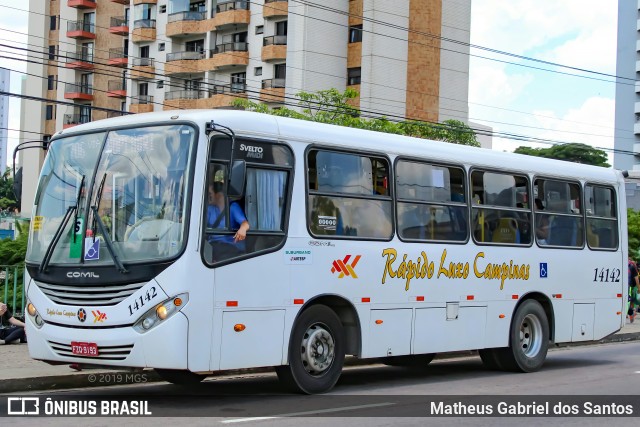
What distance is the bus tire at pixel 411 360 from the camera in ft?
50.4

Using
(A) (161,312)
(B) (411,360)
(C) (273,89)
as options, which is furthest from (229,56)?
(A) (161,312)

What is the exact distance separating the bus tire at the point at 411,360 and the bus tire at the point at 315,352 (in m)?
3.24

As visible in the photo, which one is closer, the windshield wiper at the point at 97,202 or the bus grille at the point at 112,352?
the bus grille at the point at 112,352

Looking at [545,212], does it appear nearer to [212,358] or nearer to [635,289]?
[212,358]

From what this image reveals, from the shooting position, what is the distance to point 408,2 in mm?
58656

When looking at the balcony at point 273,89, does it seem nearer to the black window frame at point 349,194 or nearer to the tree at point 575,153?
the black window frame at point 349,194

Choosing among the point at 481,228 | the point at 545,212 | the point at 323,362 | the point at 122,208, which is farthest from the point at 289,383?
the point at 545,212

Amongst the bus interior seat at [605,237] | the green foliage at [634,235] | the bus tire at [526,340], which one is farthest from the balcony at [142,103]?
the bus tire at [526,340]

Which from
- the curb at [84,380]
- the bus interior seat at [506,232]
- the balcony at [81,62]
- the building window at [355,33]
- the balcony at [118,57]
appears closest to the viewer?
the curb at [84,380]

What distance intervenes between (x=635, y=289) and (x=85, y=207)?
68.1 ft

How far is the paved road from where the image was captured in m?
10.1

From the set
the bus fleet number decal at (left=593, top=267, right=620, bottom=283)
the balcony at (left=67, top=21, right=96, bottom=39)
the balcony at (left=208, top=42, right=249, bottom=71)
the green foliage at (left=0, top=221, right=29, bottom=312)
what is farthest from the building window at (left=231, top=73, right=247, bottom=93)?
the bus fleet number decal at (left=593, top=267, right=620, bottom=283)

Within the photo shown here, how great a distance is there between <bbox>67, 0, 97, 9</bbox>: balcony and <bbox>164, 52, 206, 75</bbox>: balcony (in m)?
12.8

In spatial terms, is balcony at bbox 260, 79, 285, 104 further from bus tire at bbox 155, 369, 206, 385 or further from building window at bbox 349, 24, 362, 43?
bus tire at bbox 155, 369, 206, 385
